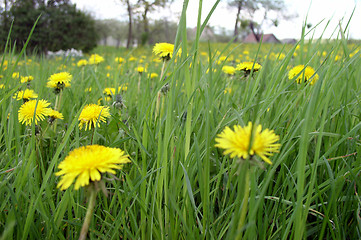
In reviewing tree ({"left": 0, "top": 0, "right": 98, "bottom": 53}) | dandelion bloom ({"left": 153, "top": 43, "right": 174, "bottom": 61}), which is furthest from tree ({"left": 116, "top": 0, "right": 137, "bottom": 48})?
dandelion bloom ({"left": 153, "top": 43, "right": 174, "bottom": 61})

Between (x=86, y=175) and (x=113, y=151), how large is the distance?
2.1 inches

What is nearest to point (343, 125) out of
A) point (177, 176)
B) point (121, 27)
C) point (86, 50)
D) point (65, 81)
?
point (177, 176)

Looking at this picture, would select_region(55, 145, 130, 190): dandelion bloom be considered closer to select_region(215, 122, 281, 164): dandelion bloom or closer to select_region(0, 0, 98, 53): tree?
select_region(215, 122, 281, 164): dandelion bloom

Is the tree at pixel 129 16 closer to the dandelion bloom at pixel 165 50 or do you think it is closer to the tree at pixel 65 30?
the tree at pixel 65 30

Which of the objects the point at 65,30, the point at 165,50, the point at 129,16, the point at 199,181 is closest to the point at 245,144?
the point at 199,181

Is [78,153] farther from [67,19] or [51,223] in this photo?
[67,19]

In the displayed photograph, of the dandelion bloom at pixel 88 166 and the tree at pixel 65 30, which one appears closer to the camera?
the dandelion bloom at pixel 88 166

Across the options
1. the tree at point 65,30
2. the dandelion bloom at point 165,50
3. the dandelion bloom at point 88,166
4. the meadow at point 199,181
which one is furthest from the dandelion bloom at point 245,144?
the tree at point 65,30

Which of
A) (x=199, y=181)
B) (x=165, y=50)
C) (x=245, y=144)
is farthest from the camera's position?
(x=165, y=50)

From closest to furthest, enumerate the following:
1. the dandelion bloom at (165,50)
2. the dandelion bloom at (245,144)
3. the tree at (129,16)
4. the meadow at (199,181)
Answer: the dandelion bloom at (245,144) < the meadow at (199,181) < the dandelion bloom at (165,50) < the tree at (129,16)

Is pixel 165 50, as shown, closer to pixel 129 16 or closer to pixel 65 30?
pixel 65 30

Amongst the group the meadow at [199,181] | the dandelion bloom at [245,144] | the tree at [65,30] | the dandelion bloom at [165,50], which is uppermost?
the tree at [65,30]

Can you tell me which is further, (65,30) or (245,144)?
(65,30)

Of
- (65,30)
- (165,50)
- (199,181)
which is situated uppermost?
(65,30)
